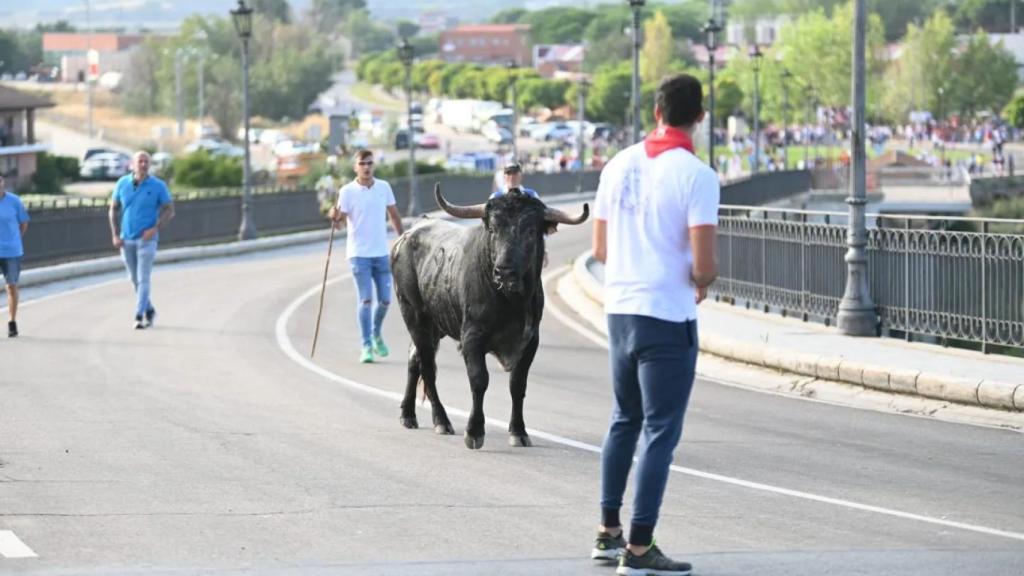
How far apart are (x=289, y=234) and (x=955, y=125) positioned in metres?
112

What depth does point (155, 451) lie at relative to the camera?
41.5 feet

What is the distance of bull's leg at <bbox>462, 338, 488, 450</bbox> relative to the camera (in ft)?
42.1

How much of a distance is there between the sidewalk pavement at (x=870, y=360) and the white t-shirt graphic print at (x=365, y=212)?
3685mm

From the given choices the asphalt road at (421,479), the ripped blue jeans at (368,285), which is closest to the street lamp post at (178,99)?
the ripped blue jeans at (368,285)

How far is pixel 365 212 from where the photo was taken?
18875 mm

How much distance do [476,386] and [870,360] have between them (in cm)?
599

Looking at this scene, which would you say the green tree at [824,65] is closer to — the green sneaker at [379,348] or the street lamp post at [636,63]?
the street lamp post at [636,63]

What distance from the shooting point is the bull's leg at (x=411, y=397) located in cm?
1405

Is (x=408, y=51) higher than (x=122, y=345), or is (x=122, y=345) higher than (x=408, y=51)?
(x=408, y=51)

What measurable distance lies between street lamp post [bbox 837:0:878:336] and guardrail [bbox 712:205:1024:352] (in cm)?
23

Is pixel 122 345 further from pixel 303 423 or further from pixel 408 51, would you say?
A: pixel 408 51

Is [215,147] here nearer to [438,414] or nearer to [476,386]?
[438,414]

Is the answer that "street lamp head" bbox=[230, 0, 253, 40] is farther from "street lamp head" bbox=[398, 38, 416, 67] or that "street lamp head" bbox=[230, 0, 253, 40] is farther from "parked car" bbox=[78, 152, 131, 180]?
"parked car" bbox=[78, 152, 131, 180]

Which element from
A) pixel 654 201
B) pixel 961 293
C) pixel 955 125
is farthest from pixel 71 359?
pixel 955 125
